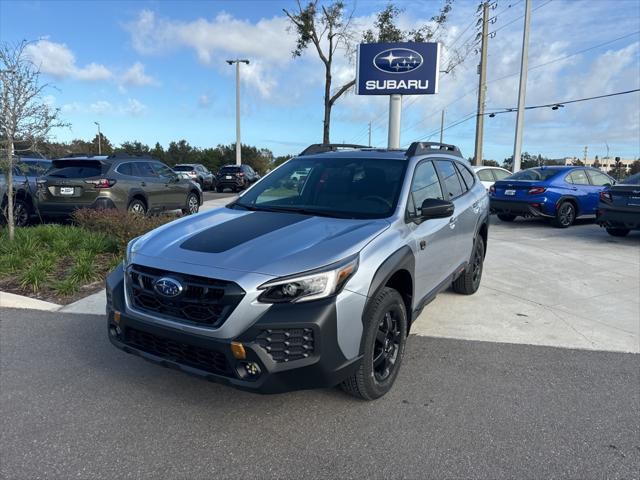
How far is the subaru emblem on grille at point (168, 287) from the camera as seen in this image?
2871 millimetres

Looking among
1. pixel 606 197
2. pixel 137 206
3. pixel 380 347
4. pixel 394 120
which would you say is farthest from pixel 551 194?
pixel 380 347

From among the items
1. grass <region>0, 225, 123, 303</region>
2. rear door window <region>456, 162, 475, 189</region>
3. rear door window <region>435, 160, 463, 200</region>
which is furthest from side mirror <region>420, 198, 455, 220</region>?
grass <region>0, 225, 123, 303</region>

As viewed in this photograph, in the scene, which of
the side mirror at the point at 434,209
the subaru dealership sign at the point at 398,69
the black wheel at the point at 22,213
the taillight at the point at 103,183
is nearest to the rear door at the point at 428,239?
the side mirror at the point at 434,209

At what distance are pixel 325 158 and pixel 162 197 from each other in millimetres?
7999

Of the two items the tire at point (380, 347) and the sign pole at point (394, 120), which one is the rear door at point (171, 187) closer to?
the sign pole at point (394, 120)

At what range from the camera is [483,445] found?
290 cm

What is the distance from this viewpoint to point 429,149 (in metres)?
4.83

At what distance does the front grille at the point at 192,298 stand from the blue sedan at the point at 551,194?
10657 mm

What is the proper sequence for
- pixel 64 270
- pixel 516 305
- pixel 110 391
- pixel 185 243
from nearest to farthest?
pixel 185 243
pixel 110 391
pixel 516 305
pixel 64 270

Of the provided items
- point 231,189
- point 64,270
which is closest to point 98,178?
point 64,270

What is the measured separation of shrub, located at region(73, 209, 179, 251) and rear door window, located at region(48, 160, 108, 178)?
181 centimetres

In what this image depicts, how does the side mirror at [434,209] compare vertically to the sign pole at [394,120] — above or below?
below

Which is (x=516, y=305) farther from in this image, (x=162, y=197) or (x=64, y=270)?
(x=162, y=197)

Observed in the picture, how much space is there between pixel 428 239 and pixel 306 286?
1579mm
